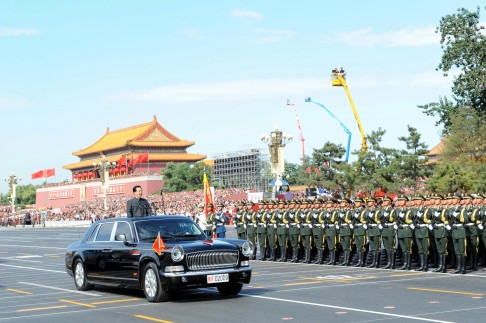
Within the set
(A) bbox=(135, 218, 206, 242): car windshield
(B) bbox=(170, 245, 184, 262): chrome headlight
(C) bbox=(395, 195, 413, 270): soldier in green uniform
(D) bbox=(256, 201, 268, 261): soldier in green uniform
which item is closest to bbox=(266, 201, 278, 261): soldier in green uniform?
(D) bbox=(256, 201, 268, 261): soldier in green uniform

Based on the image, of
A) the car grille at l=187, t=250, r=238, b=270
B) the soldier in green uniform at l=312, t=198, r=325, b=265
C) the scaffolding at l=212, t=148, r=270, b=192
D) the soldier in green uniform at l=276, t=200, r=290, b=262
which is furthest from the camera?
the scaffolding at l=212, t=148, r=270, b=192

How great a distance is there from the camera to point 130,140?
4178 inches

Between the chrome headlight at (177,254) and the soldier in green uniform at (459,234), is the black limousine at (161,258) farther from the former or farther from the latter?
the soldier in green uniform at (459,234)

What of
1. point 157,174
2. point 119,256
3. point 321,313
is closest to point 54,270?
point 119,256

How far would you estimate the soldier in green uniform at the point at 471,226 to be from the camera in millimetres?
17750

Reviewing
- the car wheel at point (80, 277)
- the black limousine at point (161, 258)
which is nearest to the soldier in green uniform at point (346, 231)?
the black limousine at point (161, 258)

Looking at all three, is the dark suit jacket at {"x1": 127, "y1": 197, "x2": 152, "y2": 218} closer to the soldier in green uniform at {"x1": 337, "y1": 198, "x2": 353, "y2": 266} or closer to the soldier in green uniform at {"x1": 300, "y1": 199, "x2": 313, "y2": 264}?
the soldier in green uniform at {"x1": 337, "y1": 198, "x2": 353, "y2": 266}

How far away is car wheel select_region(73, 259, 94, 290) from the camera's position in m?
15.6

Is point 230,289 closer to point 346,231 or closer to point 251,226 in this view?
point 346,231

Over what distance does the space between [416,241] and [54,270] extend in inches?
391

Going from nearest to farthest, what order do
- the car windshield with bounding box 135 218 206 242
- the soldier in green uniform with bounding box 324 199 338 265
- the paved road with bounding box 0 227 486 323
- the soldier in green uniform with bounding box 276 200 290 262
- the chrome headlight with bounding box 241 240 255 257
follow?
the paved road with bounding box 0 227 486 323, the chrome headlight with bounding box 241 240 255 257, the car windshield with bounding box 135 218 206 242, the soldier in green uniform with bounding box 324 199 338 265, the soldier in green uniform with bounding box 276 200 290 262

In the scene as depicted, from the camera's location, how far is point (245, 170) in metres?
100

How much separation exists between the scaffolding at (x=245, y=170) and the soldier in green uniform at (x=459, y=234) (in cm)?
7655

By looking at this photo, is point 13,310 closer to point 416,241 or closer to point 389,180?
point 416,241
